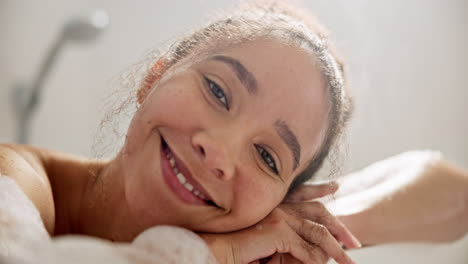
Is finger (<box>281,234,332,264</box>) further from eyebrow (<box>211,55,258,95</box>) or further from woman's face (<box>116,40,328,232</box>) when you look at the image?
eyebrow (<box>211,55,258,95</box>)

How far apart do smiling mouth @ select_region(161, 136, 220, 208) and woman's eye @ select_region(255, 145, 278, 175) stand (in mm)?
76

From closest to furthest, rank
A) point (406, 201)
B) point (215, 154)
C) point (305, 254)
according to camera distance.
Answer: point (215, 154) → point (305, 254) → point (406, 201)

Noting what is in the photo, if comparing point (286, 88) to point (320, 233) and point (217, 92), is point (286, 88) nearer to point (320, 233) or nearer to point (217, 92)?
point (217, 92)

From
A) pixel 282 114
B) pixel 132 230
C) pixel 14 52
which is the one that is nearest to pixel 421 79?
pixel 282 114

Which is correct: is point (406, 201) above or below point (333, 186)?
A: below

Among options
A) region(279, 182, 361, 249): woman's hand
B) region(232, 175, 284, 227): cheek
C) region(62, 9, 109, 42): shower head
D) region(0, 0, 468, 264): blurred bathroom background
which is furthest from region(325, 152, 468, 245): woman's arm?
region(62, 9, 109, 42): shower head

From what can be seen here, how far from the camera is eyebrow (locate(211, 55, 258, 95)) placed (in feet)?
1.65

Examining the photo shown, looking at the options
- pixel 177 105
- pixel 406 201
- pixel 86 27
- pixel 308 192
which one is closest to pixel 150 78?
pixel 177 105

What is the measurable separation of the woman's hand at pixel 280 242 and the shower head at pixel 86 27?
0.55 metres

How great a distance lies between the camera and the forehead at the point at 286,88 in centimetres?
50

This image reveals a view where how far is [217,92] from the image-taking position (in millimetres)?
525

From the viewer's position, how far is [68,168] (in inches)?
26.5

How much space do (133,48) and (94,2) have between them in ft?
0.48

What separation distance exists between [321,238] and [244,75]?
240mm
